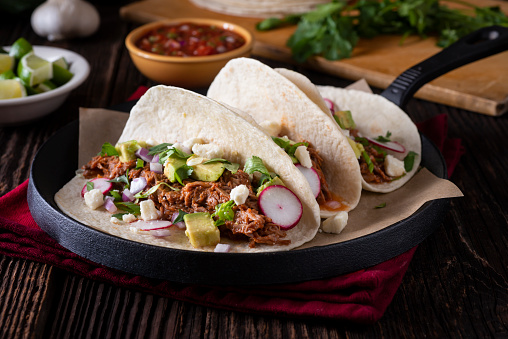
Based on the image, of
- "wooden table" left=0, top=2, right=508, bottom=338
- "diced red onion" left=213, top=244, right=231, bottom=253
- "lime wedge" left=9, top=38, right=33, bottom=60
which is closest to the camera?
"wooden table" left=0, top=2, right=508, bottom=338

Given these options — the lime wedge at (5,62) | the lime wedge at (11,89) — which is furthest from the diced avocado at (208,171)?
the lime wedge at (5,62)

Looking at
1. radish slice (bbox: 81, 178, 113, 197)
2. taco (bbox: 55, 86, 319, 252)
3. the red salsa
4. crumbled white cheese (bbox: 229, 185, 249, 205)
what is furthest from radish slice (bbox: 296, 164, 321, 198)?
the red salsa

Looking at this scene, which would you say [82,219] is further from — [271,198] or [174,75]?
[174,75]

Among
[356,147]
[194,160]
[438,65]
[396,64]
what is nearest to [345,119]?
[356,147]

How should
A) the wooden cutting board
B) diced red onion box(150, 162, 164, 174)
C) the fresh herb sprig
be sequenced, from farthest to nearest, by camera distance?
the fresh herb sprig → the wooden cutting board → diced red onion box(150, 162, 164, 174)

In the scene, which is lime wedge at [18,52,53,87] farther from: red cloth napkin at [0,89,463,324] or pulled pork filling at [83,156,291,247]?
red cloth napkin at [0,89,463,324]

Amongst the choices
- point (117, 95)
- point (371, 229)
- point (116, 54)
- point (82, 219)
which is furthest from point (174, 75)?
point (371, 229)
